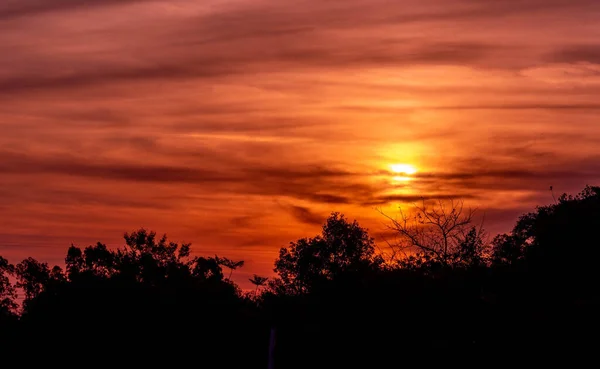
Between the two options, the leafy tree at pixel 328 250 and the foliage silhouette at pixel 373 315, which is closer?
the foliage silhouette at pixel 373 315

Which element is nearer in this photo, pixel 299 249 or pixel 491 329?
pixel 491 329

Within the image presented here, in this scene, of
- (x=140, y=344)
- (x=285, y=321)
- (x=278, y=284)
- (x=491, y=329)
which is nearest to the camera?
(x=491, y=329)

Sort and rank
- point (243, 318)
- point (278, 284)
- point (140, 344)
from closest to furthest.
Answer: point (243, 318), point (140, 344), point (278, 284)

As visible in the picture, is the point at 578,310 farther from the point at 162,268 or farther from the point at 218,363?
the point at 162,268

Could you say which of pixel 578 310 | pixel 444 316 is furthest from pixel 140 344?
pixel 578 310

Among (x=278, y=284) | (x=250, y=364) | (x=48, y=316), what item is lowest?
(x=250, y=364)

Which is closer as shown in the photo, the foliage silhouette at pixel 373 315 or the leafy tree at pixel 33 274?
the foliage silhouette at pixel 373 315

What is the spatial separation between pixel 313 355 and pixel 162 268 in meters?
63.4

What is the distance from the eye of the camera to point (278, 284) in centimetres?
8081

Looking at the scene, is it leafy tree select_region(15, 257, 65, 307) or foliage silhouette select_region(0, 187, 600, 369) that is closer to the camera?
foliage silhouette select_region(0, 187, 600, 369)

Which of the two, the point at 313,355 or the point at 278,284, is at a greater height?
the point at 278,284

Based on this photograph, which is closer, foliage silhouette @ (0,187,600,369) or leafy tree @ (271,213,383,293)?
foliage silhouette @ (0,187,600,369)

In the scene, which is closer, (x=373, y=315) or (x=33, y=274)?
(x=373, y=315)

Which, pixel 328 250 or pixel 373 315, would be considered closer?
pixel 373 315
